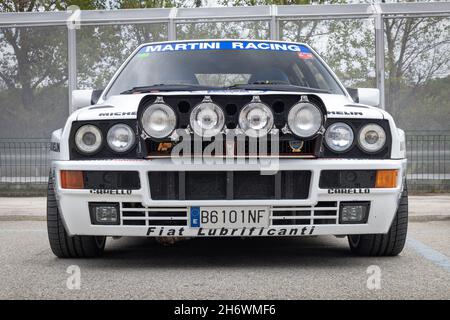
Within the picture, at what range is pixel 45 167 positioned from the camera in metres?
14.3

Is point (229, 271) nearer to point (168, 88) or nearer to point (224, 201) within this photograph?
point (224, 201)

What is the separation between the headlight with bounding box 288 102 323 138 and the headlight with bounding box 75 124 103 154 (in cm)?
120

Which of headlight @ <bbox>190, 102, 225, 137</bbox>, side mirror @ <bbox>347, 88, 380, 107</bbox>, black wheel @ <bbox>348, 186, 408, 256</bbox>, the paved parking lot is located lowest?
the paved parking lot

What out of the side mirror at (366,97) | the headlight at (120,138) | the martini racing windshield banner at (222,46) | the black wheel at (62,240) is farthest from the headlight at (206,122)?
the martini racing windshield banner at (222,46)

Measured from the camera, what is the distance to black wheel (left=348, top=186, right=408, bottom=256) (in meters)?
5.95

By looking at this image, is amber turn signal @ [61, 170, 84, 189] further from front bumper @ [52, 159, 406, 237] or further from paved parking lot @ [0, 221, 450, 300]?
paved parking lot @ [0, 221, 450, 300]

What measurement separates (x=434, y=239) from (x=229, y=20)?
7.64 m

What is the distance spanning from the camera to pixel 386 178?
5430 mm

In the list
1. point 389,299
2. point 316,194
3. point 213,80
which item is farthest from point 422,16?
point 389,299

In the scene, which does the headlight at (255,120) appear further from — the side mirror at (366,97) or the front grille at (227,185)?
the side mirror at (366,97)

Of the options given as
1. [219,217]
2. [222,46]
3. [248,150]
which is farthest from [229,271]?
[222,46]

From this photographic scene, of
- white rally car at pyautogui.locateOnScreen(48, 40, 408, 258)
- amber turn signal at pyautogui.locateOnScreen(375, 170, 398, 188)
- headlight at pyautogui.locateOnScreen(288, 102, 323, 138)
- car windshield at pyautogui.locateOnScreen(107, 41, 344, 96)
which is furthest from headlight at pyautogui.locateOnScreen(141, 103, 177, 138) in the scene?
amber turn signal at pyautogui.locateOnScreen(375, 170, 398, 188)

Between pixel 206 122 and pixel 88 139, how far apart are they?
776mm

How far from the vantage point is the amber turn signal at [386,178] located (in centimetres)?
541
